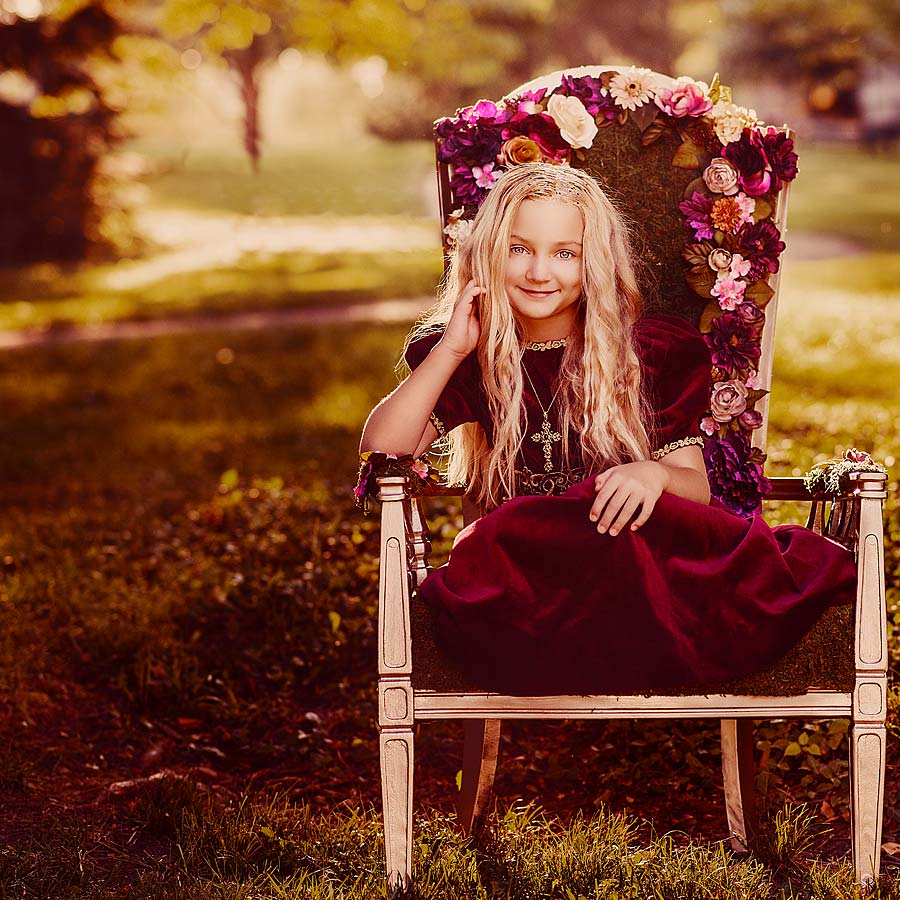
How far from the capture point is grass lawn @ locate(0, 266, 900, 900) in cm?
291

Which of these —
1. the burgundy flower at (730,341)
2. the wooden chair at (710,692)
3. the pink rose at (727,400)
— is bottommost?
the wooden chair at (710,692)

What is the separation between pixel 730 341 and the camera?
130 inches

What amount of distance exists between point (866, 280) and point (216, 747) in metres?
10.1

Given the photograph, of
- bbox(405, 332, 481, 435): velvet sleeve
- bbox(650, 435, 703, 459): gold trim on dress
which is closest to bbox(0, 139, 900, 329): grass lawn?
bbox(405, 332, 481, 435): velvet sleeve

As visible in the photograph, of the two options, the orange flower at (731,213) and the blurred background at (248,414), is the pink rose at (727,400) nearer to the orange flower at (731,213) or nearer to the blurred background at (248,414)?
the orange flower at (731,213)

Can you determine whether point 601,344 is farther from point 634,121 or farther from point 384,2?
point 384,2

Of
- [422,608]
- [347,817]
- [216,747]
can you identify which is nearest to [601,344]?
[422,608]

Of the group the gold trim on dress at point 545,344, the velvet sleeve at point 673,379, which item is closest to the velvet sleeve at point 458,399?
the gold trim on dress at point 545,344

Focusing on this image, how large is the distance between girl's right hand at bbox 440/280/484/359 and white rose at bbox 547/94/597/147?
633 millimetres

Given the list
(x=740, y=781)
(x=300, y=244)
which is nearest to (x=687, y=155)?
(x=740, y=781)

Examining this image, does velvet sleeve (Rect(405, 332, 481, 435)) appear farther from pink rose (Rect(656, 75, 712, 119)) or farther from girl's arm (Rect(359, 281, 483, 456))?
pink rose (Rect(656, 75, 712, 119))

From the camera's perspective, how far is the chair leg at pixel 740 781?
3.11 meters

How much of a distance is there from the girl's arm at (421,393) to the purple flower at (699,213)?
2.39ft

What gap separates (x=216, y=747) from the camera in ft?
12.7
